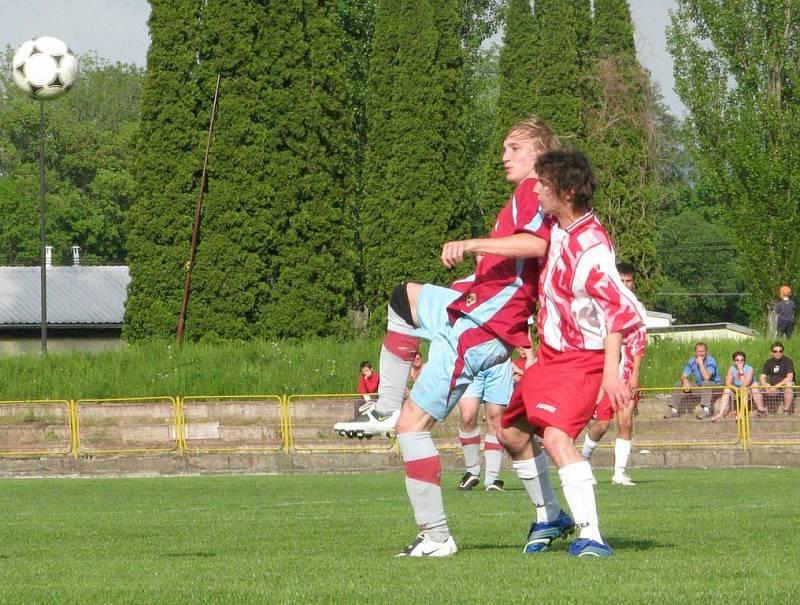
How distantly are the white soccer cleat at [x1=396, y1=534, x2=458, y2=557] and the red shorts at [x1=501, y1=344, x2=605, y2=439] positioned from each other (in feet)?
2.68

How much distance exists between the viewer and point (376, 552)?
25.7ft

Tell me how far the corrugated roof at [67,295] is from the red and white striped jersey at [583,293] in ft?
154

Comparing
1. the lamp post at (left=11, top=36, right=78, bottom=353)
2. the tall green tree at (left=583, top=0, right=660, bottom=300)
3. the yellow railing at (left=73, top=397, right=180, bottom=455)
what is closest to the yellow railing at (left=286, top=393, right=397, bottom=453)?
the yellow railing at (left=73, top=397, right=180, bottom=455)

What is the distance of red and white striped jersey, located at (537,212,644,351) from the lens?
711 centimetres

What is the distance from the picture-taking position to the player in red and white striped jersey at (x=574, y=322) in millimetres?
7129

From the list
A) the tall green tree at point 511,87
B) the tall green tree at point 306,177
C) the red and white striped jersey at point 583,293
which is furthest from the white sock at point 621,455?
the tall green tree at point 511,87

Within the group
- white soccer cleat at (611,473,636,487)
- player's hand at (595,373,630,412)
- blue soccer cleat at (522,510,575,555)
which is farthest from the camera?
white soccer cleat at (611,473,636,487)

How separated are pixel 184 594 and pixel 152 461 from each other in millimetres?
19511

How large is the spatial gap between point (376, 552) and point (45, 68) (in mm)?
24843

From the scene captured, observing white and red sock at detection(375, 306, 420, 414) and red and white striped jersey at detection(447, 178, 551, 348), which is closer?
red and white striped jersey at detection(447, 178, 551, 348)

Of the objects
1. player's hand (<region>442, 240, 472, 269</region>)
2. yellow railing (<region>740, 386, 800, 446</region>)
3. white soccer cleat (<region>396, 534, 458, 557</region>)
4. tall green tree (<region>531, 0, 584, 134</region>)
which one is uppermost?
tall green tree (<region>531, 0, 584, 134</region>)

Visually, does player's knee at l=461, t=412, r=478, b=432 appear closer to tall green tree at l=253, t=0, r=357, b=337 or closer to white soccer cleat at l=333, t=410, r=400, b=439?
white soccer cleat at l=333, t=410, r=400, b=439

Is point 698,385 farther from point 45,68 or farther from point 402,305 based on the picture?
point 402,305

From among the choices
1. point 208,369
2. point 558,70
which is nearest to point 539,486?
point 208,369
